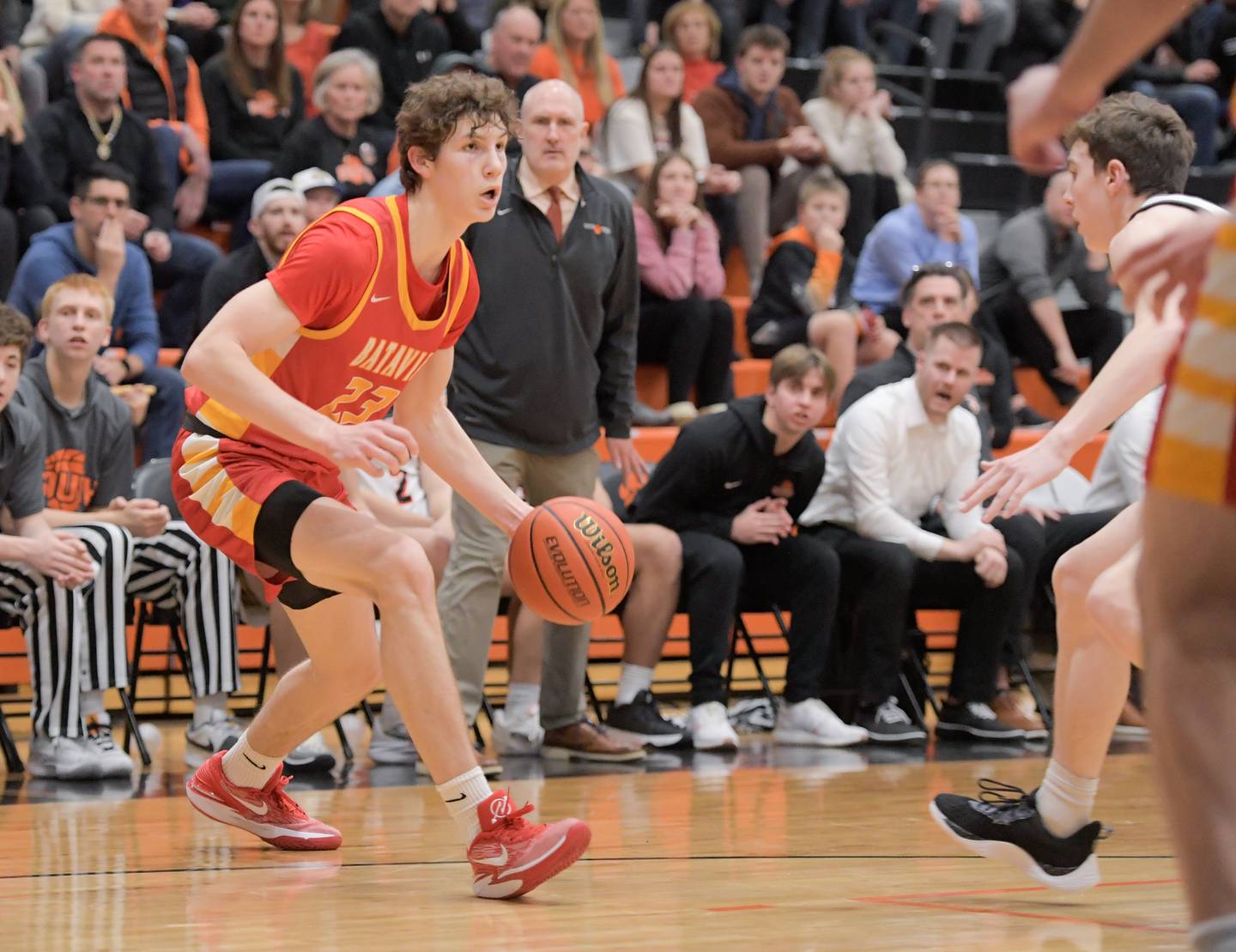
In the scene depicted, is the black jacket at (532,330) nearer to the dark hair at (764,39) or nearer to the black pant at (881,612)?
the black pant at (881,612)

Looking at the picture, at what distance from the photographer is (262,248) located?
7.59 m

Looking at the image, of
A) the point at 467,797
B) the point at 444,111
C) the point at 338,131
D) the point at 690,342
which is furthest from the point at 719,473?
the point at 338,131

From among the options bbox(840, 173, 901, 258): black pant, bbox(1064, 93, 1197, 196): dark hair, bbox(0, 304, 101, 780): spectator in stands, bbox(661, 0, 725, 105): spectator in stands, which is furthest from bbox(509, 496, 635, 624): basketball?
bbox(661, 0, 725, 105): spectator in stands

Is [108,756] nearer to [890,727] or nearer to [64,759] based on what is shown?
[64,759]

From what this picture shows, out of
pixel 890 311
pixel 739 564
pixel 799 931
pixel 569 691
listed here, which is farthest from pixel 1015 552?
pixel 799 931

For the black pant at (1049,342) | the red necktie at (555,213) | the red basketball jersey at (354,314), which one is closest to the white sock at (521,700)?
the red necktie at (555,213)

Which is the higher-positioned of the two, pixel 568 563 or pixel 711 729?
pixel 568 563

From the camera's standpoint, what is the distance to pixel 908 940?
326 centimetres

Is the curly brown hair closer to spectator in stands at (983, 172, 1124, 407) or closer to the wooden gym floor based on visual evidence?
the wooden gym floor

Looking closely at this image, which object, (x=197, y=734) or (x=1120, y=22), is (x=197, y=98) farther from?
(x=1120, y=22)

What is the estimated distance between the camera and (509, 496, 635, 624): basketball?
4.19m

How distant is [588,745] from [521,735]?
283 millimetres

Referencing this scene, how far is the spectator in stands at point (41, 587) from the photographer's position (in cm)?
568

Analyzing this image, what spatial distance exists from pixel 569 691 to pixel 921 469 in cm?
189
